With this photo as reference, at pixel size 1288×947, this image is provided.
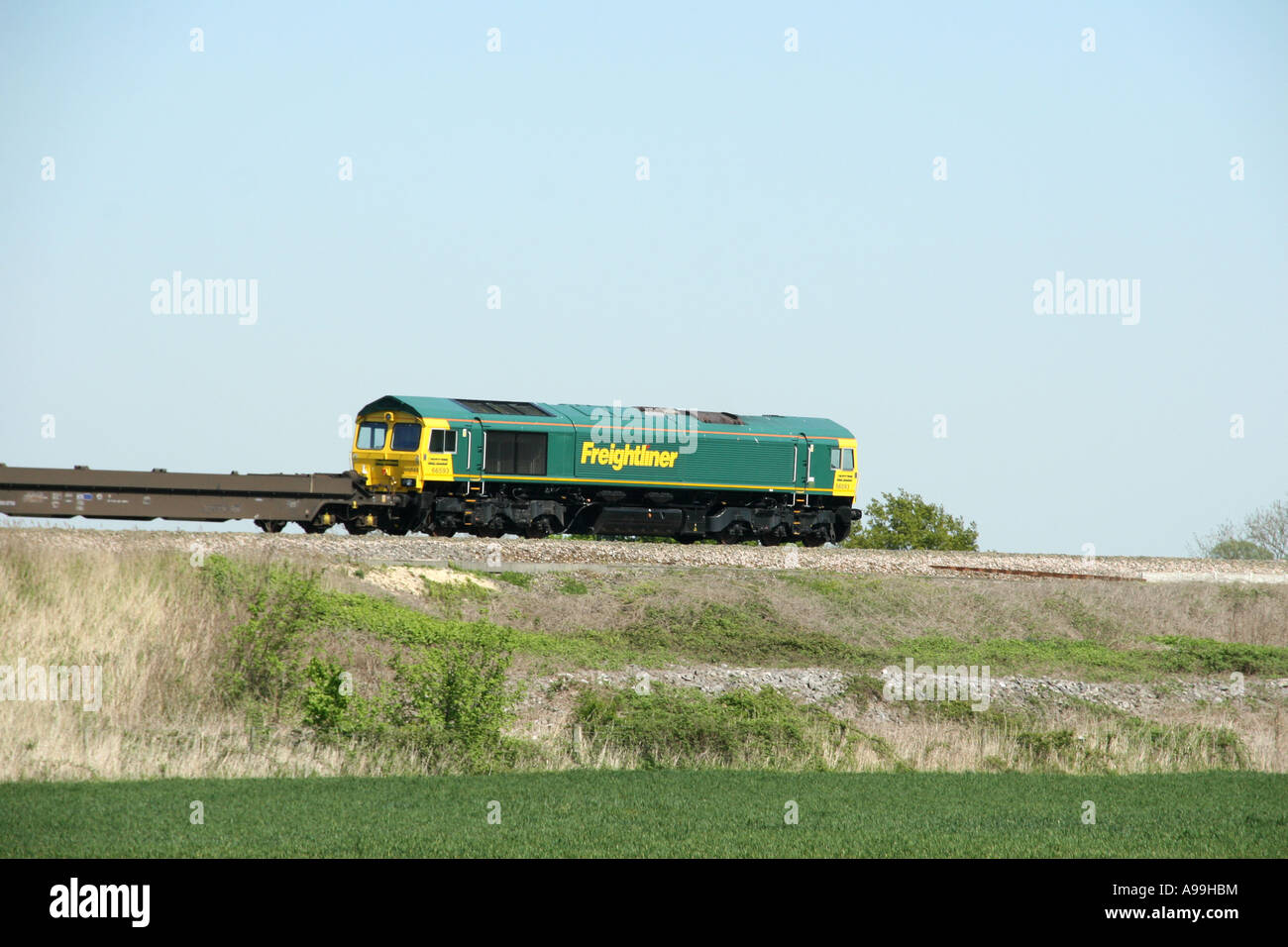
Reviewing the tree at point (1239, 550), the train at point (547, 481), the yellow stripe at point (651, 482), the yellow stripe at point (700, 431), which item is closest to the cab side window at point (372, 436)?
the train at point (547, 481)

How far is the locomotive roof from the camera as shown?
32.2 meters

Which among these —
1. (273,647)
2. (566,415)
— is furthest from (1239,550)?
(273,647)

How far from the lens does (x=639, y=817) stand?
1345 cm

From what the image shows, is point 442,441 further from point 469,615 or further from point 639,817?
point 639,817

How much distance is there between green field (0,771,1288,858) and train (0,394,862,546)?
1432cm

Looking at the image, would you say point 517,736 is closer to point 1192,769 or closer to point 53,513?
point 1192,769

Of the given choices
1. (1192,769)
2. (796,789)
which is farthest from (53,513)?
(1192,769)

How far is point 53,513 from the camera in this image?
26609 millimetres

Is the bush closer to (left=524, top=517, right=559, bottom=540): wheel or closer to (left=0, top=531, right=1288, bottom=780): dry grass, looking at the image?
(left=0, top=531, right=1288, bottom=780): dry grass

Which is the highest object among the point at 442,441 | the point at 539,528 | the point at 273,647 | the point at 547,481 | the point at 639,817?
the point at 442,441

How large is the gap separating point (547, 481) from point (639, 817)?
19.7m

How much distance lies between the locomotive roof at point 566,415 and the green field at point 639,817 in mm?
16637

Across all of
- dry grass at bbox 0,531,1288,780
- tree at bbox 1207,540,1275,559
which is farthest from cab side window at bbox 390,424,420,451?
tree at bbox 1207,540,1275,559

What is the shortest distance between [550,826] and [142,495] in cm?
1720
